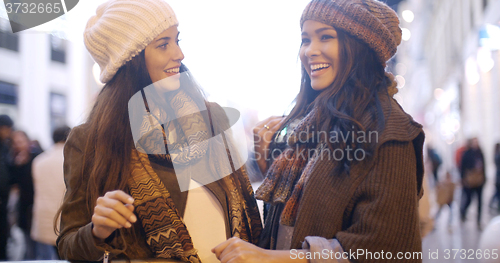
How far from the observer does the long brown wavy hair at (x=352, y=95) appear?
1.27m

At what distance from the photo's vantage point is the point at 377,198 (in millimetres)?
1137

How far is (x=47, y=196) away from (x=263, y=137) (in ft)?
6.61

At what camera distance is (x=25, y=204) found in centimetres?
341

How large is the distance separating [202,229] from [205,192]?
0.15 m

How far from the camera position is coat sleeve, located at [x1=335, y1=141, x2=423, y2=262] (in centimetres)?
111

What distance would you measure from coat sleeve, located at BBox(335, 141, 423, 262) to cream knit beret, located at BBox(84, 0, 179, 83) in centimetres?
98

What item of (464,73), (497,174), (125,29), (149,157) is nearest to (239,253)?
(149,157)

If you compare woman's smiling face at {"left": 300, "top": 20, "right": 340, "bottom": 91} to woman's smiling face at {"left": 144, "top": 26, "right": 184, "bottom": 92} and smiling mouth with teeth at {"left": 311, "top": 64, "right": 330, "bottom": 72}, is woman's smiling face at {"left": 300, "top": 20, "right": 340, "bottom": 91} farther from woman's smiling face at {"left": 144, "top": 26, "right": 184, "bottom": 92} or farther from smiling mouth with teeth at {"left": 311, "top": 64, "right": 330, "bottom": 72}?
woman's smiling face at {"left": 144, "top": 26, "right": 184, "bottom": 92}

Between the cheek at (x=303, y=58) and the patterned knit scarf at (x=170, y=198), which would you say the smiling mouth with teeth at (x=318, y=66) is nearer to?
the cheek at (x=303, y=58)

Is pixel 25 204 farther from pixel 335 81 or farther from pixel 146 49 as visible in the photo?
pixel 335 81

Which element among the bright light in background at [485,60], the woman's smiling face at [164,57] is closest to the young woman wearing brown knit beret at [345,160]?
the woman's smiling face at [164,57]

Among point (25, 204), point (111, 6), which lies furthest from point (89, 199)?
point (25, 204)

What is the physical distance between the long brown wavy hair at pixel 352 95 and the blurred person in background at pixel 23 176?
3.01 meters

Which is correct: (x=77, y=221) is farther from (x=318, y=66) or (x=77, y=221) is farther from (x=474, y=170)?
(x=474, y=170)
